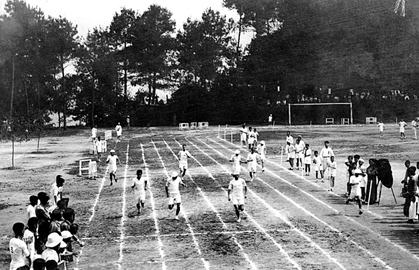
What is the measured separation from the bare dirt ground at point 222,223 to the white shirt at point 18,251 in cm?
274

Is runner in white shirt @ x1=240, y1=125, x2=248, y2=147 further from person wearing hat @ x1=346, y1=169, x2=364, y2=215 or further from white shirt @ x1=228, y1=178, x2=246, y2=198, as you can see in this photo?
white shirt @ x1=228, y1=178, x2=246, y2=198

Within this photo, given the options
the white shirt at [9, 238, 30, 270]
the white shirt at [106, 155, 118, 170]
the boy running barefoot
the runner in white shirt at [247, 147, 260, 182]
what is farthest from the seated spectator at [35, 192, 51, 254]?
the runner in white shirt at [247, 147, 260, 182]

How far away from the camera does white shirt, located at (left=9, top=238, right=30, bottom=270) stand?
31.0 ft

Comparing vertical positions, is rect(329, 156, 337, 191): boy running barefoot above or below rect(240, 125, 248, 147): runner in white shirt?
below

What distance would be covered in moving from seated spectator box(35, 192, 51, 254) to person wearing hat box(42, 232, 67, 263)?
2.52ft

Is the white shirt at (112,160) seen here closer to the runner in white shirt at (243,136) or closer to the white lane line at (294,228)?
the white lane line at (294,228)

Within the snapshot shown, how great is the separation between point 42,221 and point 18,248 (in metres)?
2.01

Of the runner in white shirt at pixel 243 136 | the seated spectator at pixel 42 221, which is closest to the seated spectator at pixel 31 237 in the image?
the seated spectator at pixel 42 221

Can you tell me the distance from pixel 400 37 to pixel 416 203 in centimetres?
5707

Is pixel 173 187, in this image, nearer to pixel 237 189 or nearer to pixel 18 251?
pixel 237 189

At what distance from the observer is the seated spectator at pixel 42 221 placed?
10.4m

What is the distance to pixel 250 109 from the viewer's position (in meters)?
67.3

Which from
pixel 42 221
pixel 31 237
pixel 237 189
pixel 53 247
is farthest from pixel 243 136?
pixel 53 247

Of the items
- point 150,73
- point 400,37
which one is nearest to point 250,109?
point 150,73
